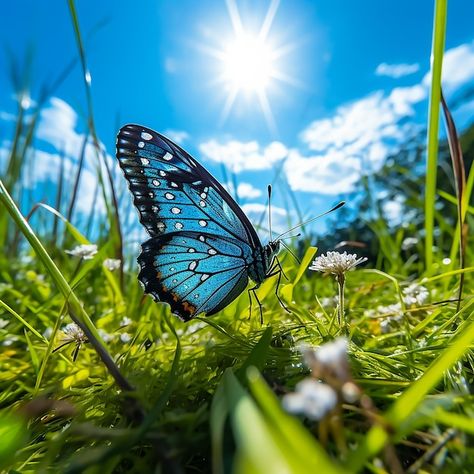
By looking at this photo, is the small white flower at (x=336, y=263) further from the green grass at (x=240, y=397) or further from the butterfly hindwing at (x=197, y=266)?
the butterfly hindwing at (x=197, y=266)

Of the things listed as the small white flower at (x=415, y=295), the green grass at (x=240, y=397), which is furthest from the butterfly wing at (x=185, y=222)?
the small white flower at (x=415, y=295)

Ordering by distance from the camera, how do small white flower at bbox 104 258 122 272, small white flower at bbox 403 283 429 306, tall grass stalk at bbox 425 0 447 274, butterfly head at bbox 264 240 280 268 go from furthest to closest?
1. small white flower at bbox 104 258 122 272
2. butterfly head at bbox 264 240 280 268
3. small white flower at bbox 403 283 429 306
4. tall grass stalk at bbox 425 0 447 274

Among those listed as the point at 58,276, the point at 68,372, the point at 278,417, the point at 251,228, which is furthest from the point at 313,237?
the point at 278,417

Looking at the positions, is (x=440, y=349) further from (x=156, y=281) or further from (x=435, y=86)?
(x=156, y=281)

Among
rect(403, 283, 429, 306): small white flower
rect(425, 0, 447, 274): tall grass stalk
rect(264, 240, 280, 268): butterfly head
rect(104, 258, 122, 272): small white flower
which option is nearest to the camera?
rect(425, 0, 447, 274): tall grass stalk

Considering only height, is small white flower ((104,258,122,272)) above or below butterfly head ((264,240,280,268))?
above

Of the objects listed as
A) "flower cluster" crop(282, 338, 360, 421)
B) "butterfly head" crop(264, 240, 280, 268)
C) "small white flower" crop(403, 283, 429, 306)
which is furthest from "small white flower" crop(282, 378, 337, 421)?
"butterfly head" crop(264, 240, 280, 268)

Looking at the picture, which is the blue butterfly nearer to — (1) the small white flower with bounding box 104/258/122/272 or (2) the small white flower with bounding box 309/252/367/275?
(1) the small white flower with bounding box 104/258/122/272
